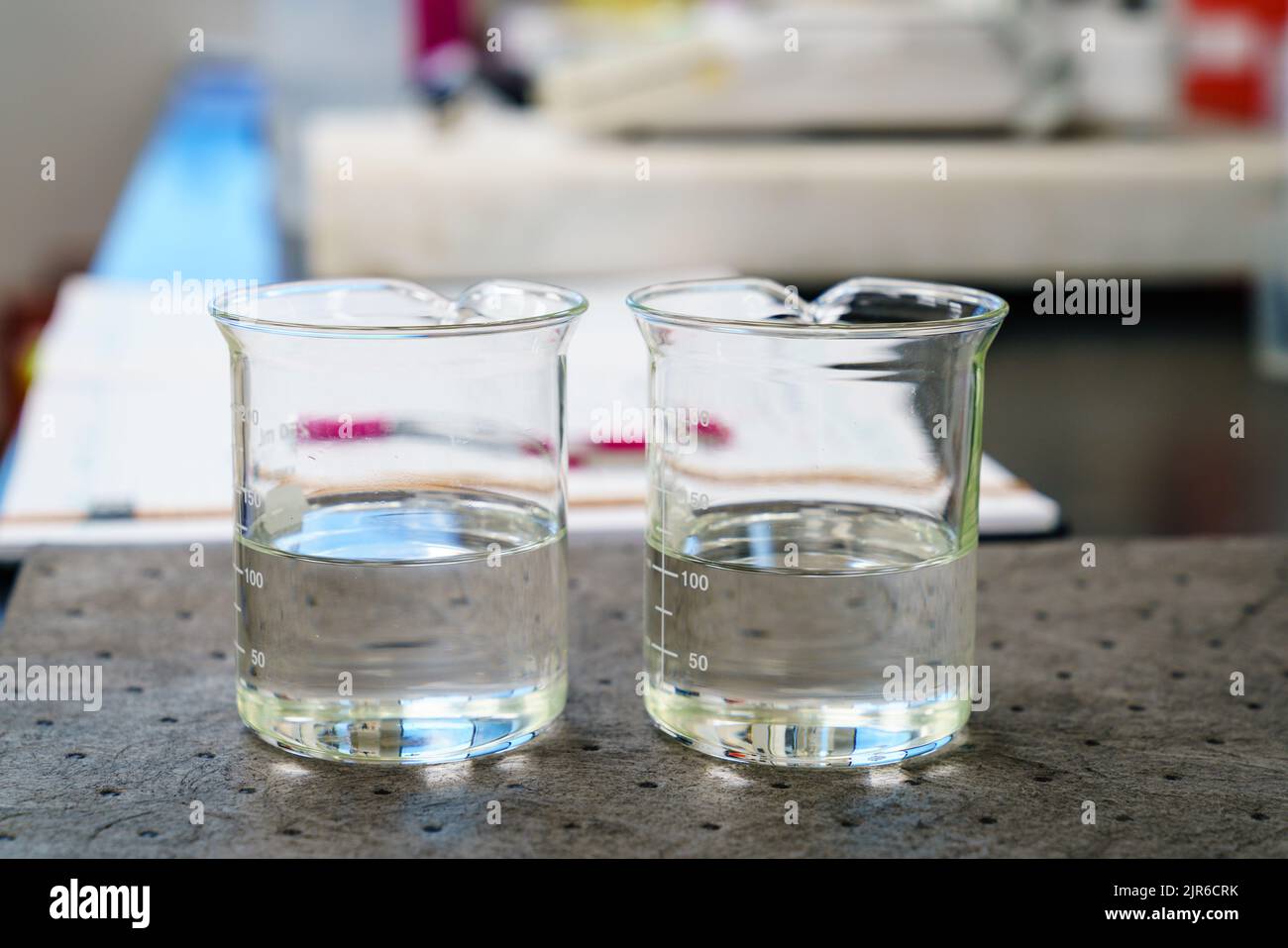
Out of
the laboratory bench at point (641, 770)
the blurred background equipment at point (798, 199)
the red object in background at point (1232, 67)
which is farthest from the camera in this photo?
the red object in background at point (1232, 67)

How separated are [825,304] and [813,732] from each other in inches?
7.1

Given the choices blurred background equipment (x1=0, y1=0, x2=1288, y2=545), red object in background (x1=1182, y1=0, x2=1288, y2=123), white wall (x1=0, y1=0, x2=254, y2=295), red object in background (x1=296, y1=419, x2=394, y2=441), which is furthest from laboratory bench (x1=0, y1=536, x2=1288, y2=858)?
white wall (x1=0, y1=0, x2=254, y2=295)

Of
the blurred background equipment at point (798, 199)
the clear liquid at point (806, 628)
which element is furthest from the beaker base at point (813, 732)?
the blurred background equipment at point (798, 199)

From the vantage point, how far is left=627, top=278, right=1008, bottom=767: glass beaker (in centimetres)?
59

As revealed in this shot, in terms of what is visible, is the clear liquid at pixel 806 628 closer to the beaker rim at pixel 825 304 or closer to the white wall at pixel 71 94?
the beaker rim at pixel 825 304

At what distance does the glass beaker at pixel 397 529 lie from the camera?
591 mm

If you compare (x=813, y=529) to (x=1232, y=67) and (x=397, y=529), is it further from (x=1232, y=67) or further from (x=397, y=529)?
(x=1232, y=67)

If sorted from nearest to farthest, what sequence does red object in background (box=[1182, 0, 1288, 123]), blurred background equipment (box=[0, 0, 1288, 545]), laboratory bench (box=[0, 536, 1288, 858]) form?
laboratory bench (box=[0, 536, 1288, 858]) → blurred background equipment (box=[0, 0, 1288, 545]) → red object in background (box=[1182, 0, 1288, 123])

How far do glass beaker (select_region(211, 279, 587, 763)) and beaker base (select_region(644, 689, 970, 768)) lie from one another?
0.07m

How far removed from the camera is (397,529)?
0.61 m

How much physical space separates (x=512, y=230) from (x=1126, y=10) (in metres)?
0.87

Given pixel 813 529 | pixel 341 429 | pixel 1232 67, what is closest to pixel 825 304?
pixel 813 529

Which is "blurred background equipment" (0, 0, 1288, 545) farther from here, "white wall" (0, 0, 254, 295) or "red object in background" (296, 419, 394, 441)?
"white wall" (0, 0, 254, 295)

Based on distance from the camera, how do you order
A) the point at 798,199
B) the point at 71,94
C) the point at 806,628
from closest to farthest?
the point at 806,628 < the point at 798,199 < the point at 71,94
